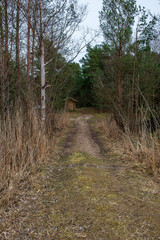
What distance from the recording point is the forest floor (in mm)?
1868

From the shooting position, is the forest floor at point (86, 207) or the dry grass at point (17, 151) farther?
the dry grass at point (17, 151)

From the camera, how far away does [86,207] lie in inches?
90.4

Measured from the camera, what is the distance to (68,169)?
12.5 feet

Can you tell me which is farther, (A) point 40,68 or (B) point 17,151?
(A) point 40,68

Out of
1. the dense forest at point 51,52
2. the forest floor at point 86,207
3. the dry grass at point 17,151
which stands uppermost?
the dense forest at point 51,52

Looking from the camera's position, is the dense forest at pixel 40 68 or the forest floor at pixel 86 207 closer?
the forest floor at pixel 86 207

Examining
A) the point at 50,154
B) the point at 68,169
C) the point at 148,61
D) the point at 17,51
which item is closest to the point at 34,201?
the point at 68,169

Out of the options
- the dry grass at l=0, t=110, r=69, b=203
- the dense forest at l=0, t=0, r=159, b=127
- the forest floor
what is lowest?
the forest floor

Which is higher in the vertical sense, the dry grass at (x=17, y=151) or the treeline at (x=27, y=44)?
the treeline at (x=27, y=44)

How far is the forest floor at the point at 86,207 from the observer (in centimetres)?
187

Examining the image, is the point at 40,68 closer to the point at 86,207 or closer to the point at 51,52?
the point at 51,52

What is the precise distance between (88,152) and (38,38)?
11.1ft

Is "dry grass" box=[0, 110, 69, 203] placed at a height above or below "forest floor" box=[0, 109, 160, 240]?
above

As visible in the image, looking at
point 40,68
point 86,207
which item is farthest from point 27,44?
point 86,207
